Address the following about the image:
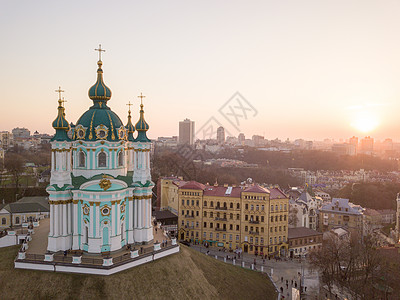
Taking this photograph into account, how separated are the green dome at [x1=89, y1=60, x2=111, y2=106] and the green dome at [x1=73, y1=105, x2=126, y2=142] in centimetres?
96

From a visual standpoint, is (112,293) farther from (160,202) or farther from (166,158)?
(166,158)

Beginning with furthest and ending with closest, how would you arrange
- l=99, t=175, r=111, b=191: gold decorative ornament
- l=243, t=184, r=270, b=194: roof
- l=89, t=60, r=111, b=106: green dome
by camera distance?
l=243, t=184, r=270, b=194: roof → l=89, t=60, r=111, b=106: green dome → l=99, t=175, r=111, b=191: gold decorative ornament

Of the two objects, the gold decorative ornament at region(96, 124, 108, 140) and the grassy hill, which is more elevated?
the gold decorative ornament at region(96, 124, 108, 140)

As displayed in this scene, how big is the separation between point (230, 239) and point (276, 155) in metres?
94.8

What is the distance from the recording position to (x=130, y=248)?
2238 centimetres

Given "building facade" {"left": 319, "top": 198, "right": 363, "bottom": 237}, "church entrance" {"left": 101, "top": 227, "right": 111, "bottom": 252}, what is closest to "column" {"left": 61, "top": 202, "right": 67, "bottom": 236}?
"church entrance" {"left": 101, "top": 227, "right": 111, "bottom": 252}

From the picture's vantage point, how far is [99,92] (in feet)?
75.4

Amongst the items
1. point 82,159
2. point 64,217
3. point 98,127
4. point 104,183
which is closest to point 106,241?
point 64,217

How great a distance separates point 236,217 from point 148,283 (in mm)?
17382

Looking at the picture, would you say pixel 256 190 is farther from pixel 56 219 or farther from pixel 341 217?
pixel 56 219

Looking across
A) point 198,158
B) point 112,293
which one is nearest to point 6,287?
point 112,293

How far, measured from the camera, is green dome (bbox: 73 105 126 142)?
2178cm

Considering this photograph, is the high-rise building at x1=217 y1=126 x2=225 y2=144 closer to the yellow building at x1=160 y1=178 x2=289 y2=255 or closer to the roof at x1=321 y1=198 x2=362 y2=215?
the roof at x1=321 y1=198 x2=362 y2=215

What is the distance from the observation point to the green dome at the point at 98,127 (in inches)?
858
